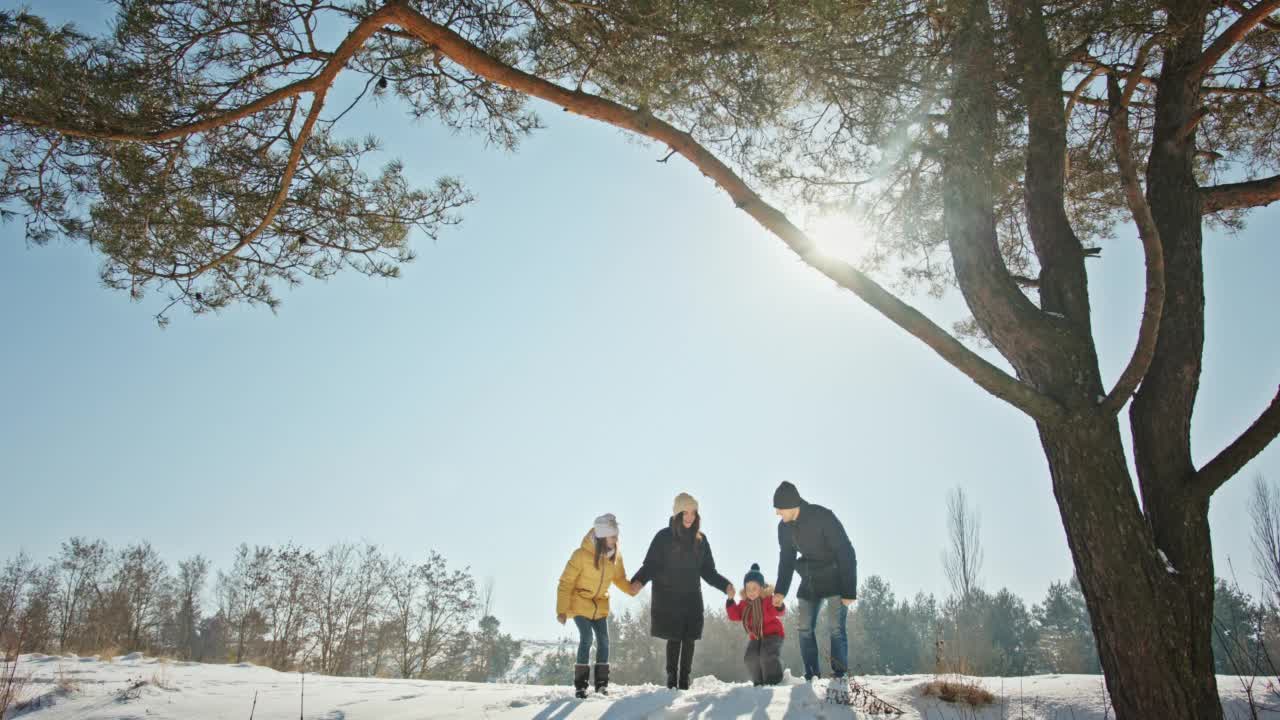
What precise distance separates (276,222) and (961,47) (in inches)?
190

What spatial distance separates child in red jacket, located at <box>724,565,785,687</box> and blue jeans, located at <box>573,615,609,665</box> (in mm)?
995

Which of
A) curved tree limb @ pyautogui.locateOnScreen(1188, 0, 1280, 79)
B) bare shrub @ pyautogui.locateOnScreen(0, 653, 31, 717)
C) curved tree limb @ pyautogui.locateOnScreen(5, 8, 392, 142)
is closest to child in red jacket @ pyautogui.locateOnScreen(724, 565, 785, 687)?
bare shrub @ pyautogui.locateOnScreen(0, 653, 31, 717)

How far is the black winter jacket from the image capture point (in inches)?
207

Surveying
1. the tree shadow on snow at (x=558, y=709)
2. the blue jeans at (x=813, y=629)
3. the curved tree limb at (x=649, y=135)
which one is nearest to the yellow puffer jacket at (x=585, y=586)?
the tree shadow on snow at (x=558, y=709)

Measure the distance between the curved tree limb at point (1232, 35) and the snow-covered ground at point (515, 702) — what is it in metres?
3.64

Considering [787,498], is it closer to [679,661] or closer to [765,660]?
[765,660]

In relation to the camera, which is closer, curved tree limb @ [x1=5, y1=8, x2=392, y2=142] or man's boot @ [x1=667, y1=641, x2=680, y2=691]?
curved tree limb @ [x1=5, y1=8, x2=392, y2=142]

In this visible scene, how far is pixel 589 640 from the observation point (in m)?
5.08

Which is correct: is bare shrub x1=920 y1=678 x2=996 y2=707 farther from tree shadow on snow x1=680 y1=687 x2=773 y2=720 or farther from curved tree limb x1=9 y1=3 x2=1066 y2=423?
curved tree limb x1=9 y1=3 x2=1066 y2=423

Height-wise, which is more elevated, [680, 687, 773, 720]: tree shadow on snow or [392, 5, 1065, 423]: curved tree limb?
[392, 5, 1065, 423]: curved tree limb

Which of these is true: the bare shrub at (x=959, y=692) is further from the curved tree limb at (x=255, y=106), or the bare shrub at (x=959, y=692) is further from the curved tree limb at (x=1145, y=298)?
the curved tree limb at (x=255, y=106)

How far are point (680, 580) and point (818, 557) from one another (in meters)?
1.13

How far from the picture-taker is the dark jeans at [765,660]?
5.24m

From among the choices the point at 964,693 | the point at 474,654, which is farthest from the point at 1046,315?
the point at 474,654
